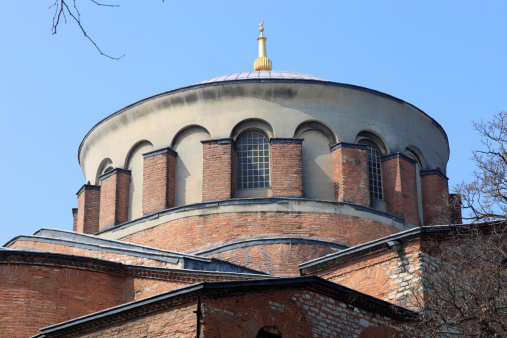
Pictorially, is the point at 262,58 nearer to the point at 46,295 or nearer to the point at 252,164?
the point at 252,164

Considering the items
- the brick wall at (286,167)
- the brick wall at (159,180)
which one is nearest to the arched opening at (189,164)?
the brick wall at (159,180)

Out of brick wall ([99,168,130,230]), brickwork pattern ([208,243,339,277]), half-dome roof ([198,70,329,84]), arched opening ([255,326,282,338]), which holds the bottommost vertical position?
arched opening ([255,326,282,338])

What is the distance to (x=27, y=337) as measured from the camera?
20234 mm

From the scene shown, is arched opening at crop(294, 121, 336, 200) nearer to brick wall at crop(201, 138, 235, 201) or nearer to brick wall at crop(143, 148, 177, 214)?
brick wall at crop(201, 138, 235, 201)

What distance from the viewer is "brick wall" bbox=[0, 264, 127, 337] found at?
67.1 feet

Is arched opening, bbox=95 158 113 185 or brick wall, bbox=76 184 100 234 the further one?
arched opening, bbox=95 158 113 185

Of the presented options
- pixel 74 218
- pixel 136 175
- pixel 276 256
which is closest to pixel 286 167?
pixel 276 256

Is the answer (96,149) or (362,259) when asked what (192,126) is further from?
(362,259)

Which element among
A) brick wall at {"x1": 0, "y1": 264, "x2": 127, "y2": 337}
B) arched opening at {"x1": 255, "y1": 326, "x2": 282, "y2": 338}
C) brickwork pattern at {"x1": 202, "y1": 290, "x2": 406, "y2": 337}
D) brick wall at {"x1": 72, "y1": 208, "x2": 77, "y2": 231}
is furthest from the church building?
arched opening at {"x1": 255, "y1": 326, "x2": 282, "y2": 338}

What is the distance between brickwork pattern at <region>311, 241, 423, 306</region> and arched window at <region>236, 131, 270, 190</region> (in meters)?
5.06

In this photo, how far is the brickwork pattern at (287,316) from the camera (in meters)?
16.1

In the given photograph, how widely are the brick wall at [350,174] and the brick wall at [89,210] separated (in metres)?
7.10

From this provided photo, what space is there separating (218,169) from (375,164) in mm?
4495

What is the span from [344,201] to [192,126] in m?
4.67
